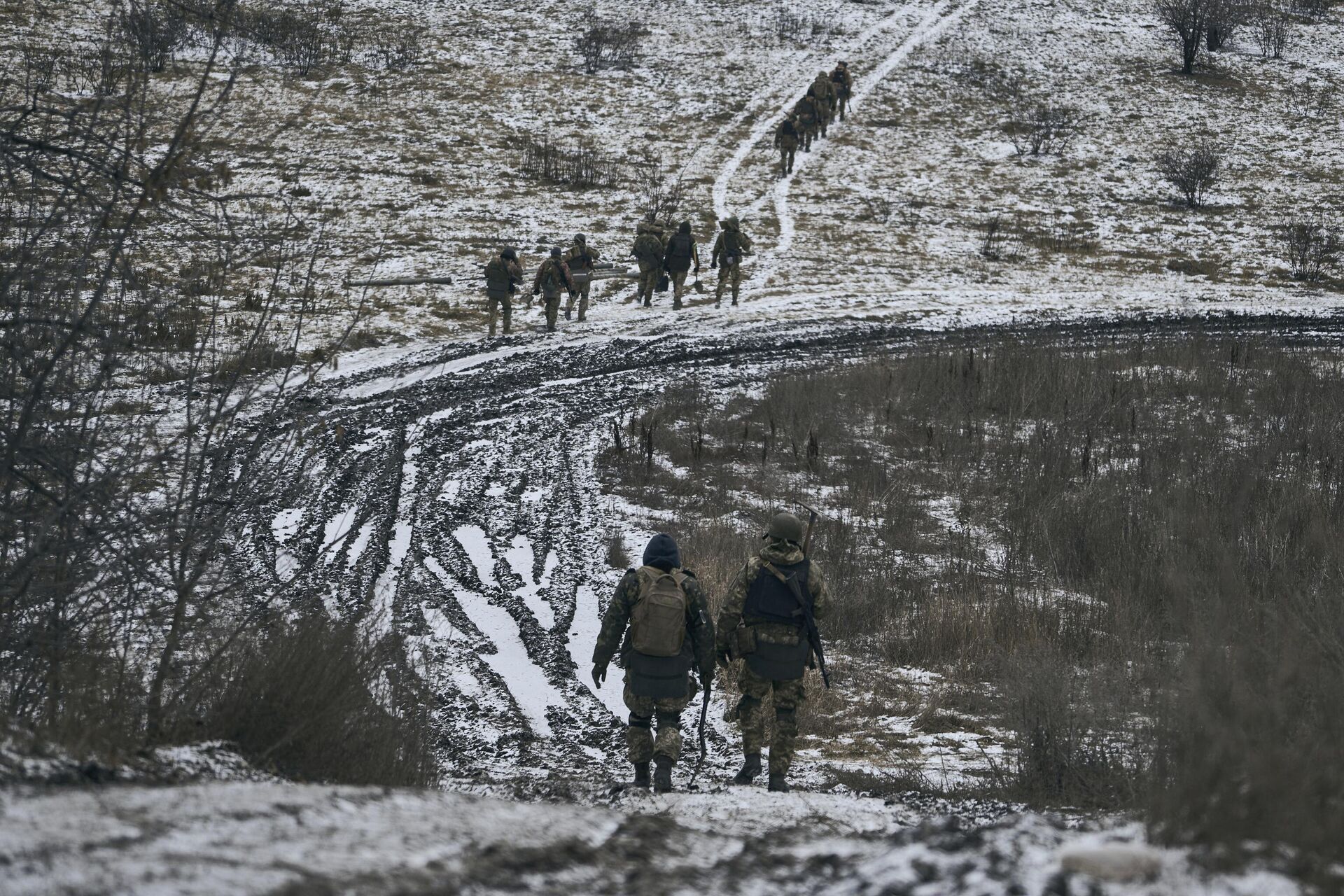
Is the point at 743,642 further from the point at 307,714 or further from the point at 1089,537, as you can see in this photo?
the point at 1089,537

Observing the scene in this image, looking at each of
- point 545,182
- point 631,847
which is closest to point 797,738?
point 631,847

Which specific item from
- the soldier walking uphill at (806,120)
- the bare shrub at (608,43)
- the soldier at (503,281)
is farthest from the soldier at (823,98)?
the soldier at (503,281)

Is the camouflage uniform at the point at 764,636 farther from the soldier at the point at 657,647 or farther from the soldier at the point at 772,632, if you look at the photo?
the soldier at the point at 657,647

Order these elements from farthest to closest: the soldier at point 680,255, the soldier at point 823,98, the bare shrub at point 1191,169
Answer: the soldier at point 823,98, the bare shrub at point 1191,169, the soldier at point 680,255

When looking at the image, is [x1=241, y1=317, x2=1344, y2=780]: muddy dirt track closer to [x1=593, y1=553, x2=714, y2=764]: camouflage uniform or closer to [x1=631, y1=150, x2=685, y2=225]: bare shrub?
[x1=593, y1=553, x2=714, y2=764]: camouflage uniform

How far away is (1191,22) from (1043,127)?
867 cm

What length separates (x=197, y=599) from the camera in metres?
6.21

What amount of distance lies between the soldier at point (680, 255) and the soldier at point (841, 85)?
15348mm

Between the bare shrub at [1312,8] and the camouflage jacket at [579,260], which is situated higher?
the bare shrub at [1312,8]

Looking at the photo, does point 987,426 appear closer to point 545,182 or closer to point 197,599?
point 197,599

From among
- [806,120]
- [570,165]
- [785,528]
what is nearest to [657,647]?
[785,528]

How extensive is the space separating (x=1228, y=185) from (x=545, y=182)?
1801 cm

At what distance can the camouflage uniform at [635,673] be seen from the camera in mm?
6242

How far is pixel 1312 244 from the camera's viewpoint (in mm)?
25359
